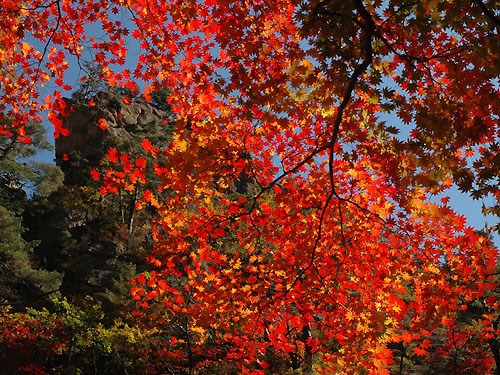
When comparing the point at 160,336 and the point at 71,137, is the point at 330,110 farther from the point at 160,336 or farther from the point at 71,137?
the point at 71,137

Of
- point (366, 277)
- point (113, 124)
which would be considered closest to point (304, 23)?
point (366, 277)

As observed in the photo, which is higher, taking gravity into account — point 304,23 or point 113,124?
point 113,124

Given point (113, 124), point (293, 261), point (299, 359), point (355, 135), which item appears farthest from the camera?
point (113, 124)

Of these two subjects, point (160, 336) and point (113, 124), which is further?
point (113, 124)

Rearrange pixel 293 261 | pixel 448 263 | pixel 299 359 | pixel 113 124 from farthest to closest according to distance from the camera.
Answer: pixel 113 124 < pixel 299 359 < pixel 448 263 < pixel 293 261

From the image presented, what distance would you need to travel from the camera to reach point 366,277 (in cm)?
745

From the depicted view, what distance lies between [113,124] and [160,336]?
23.7 meters

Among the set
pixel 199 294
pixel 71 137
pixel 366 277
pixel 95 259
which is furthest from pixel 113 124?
pixel 366 277

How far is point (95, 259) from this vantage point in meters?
17.8

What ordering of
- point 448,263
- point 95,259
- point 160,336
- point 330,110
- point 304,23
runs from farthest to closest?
point 95,259 → point 160,336 → point 448,263 → point 330,110 → point 304,23

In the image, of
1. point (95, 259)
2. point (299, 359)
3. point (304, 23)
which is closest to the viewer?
point (304, 23)

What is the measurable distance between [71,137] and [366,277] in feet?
99.2

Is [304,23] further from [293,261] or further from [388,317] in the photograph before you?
[388,317]

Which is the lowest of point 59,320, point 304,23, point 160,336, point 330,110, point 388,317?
point 59,320
